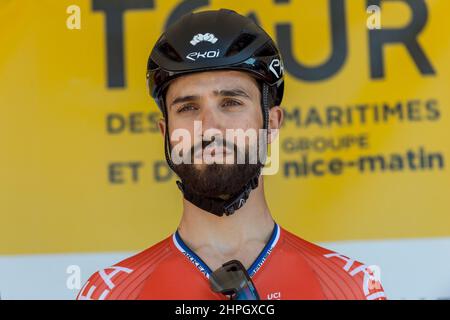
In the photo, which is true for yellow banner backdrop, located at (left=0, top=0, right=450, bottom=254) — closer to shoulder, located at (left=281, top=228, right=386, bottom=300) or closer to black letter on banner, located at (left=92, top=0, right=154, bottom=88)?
black letter on banner, located at (left=92, top=0, right=154, bottom=88)

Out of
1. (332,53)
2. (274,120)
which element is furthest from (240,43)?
(332,53)

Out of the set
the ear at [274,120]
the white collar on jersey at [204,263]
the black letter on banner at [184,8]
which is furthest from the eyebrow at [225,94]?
the black letter on banner at [184,8]

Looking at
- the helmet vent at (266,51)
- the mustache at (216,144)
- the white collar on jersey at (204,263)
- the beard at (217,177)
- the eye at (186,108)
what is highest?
the helmet vent at (266,51)

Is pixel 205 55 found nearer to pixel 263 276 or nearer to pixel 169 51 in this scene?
pixel 169 51

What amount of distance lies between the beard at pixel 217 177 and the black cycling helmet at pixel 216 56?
36 mm

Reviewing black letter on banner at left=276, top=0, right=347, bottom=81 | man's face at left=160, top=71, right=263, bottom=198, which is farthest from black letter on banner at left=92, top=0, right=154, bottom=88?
man's face at left=160, top=71, right=263, bottom=198

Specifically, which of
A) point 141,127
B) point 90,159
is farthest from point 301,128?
point 90,159

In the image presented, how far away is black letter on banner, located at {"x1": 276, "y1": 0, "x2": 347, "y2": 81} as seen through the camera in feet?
11.2

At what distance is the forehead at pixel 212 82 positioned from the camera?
2.49m

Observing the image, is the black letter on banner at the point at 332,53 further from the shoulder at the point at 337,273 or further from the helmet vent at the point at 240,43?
the shoulder at the point at 337,273

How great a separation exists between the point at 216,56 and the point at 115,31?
3.83ft

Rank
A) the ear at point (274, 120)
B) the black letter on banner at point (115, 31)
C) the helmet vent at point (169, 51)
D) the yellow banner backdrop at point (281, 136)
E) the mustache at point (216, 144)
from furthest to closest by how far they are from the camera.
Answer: the black letter on banner at point (115, 31), the yellow banner backdrop at point (281, 136), the ear at point (274, 120), the helmet vent at point (169, 51), the mustache at point (216, 144)
